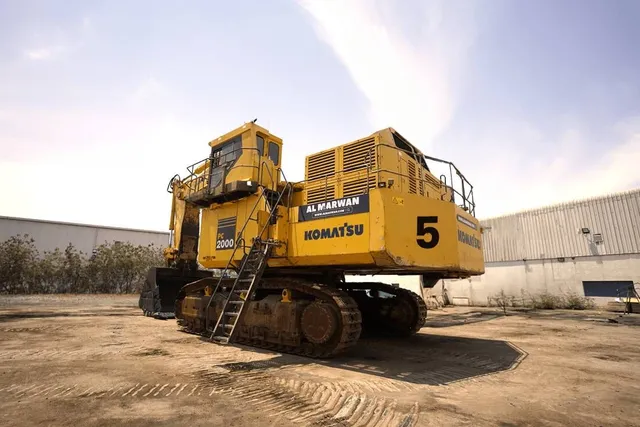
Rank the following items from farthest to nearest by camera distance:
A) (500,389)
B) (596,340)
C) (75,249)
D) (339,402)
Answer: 1. (75,249)
2. (596,340)
3. (500,389)
4. (339,402)

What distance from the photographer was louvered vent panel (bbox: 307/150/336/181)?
758 cm

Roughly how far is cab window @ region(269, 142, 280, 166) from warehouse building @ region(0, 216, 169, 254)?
33.7 meters

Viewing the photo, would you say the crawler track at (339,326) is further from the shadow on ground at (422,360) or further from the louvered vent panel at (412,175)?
the louvered vent panel at (412,175)

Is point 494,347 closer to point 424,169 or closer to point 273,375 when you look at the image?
point 424,169

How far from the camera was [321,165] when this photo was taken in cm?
778

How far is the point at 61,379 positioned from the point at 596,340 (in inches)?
481

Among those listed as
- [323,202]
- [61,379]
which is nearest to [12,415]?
[61,379]

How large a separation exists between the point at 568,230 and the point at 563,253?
1.59 meters

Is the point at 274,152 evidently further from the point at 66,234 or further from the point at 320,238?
the point at 66,234

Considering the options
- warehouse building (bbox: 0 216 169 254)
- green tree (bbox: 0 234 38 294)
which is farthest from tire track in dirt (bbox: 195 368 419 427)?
warehouse building (bbox: 0 216 169 254)

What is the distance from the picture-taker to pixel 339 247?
6406 mm

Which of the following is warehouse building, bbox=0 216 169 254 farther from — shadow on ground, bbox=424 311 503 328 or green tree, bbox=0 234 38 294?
shadow on ground, bbox=424 311 503 328

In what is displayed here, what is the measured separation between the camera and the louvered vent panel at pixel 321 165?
758cm

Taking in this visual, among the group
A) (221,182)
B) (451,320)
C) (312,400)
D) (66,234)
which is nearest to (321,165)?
(221,182)
